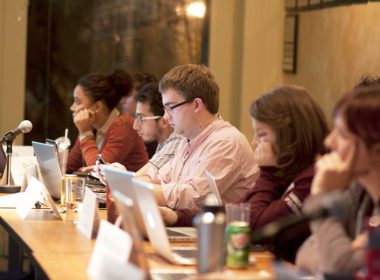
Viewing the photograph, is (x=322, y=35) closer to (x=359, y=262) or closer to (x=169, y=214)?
(x=169, y=214)

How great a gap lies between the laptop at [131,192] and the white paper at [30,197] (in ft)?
2.14

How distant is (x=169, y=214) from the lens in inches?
125

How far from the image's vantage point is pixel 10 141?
4.42m

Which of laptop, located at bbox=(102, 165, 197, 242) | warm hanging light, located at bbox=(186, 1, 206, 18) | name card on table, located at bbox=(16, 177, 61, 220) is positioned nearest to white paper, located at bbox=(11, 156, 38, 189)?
name card on table, located at bbox=(16, 177, 61, 220)

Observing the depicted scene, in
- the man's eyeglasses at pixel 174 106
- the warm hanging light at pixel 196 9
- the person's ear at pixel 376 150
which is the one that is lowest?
the man's eyeglasses at pixel 174 106

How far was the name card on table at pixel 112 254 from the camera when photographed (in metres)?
1.72

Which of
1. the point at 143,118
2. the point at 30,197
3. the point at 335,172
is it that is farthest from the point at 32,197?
the point at 335,172

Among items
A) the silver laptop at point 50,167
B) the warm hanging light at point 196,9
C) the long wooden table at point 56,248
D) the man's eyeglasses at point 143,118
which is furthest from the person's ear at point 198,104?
the warm hanging light at point 196,9

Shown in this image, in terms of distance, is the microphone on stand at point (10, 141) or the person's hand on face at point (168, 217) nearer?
the person's hand on face at point (168, 217)

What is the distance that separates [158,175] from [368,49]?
7.47 feet

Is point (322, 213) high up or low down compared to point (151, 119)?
up

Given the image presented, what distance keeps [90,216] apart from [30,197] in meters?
0.59

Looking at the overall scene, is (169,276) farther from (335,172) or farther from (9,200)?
(9,200)

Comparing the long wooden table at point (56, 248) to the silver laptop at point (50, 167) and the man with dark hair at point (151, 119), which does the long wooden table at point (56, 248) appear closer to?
the silver laptop at point (50, 167)
